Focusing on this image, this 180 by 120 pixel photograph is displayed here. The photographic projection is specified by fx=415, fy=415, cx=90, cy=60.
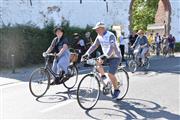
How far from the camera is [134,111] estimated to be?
8680 mm

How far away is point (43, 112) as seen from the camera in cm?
876

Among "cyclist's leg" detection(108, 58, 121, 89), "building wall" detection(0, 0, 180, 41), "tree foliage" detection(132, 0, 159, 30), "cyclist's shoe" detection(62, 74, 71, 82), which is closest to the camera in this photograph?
"cyclist's leg" detection(108, 58, 121, 89)

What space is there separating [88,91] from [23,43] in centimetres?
1231

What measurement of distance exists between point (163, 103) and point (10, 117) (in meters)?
3.43

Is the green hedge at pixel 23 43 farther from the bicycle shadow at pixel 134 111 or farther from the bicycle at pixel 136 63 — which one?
the bicycle shadow at pixel 134 111

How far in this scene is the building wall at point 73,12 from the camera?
88.0 ft

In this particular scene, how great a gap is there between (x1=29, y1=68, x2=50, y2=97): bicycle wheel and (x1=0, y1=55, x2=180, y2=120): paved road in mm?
174

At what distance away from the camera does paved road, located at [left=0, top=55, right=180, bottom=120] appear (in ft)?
27.6

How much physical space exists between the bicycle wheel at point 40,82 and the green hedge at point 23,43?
974 cm

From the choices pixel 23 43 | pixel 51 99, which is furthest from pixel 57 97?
pixel 23 43

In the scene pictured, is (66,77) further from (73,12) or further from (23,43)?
(73,12)

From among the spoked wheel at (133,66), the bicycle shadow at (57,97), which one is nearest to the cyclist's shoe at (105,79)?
the bicycle shadow at (57,97)

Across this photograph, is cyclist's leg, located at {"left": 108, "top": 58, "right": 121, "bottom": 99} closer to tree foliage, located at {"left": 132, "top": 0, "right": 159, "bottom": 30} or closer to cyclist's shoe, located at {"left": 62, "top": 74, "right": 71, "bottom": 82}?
cyclist's shoe, located at {"left": 62, "top": 74, "right": 71, "bottom": 82}

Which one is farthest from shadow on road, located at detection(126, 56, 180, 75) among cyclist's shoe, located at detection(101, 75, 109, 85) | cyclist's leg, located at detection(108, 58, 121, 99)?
cyclist's shoe, located at detection(101, 75, 109, 85)
